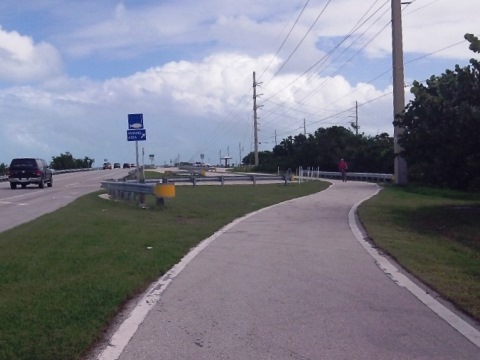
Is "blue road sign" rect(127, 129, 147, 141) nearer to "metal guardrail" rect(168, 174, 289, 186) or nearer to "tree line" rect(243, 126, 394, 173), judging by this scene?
"metal guardrail" rect(168, 174, 289, 186)

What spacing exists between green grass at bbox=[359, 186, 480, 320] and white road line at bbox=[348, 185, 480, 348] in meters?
0.23

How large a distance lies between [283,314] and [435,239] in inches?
373

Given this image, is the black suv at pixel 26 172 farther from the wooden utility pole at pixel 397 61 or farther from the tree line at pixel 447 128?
the tree line at pixel 447 128

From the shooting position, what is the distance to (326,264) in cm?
1280

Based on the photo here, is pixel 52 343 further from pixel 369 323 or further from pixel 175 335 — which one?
pixel 369 323

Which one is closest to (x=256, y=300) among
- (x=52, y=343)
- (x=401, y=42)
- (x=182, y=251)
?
(x=52, y=343)

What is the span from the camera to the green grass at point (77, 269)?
7.59m

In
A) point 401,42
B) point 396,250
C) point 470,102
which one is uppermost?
point 401,42

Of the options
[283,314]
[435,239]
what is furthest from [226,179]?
[283,314]

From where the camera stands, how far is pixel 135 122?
28.0 meters

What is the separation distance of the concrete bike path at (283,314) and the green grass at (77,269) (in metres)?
0.41

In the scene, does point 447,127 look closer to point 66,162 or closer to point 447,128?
point 447,128

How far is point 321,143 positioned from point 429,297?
69.4m

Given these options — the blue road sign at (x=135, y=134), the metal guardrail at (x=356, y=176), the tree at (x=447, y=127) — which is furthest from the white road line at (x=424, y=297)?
the metal guardrail at (x=356, y=176)
